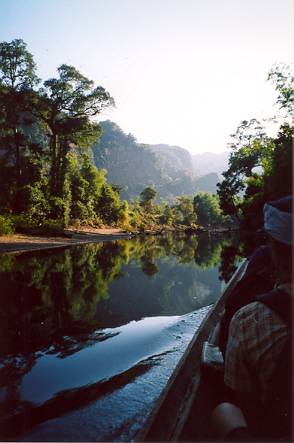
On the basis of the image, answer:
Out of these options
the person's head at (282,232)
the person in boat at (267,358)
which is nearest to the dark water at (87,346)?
the person in boat at (267,358)

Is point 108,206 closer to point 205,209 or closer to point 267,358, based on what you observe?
Result: point 267,358

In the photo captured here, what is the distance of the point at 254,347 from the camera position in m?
1.61

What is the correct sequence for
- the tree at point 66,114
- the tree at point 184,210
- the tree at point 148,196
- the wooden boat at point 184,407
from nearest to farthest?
the wooden boat at point 184,407
the tree at point 66,114
the tree at point 148,196
the tree at point 184,210

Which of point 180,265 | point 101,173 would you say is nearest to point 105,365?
point 180,265

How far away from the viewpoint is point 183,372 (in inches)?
133

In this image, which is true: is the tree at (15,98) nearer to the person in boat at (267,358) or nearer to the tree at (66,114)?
the tree at (66,114)

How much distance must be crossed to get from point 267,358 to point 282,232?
0.58 metres

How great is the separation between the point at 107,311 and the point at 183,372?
5.45 meters

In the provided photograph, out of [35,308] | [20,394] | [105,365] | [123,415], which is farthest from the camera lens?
[35,308]

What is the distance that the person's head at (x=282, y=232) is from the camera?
5.34 ft

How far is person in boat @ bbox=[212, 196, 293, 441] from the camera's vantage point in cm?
154

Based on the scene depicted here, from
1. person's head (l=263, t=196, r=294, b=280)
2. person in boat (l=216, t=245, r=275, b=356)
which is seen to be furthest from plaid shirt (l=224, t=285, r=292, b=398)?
person in boat (l=216, t=245, r=275, b=356)

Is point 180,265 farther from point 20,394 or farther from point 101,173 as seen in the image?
point 101,173

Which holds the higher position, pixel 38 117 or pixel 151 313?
pixel 38 117
